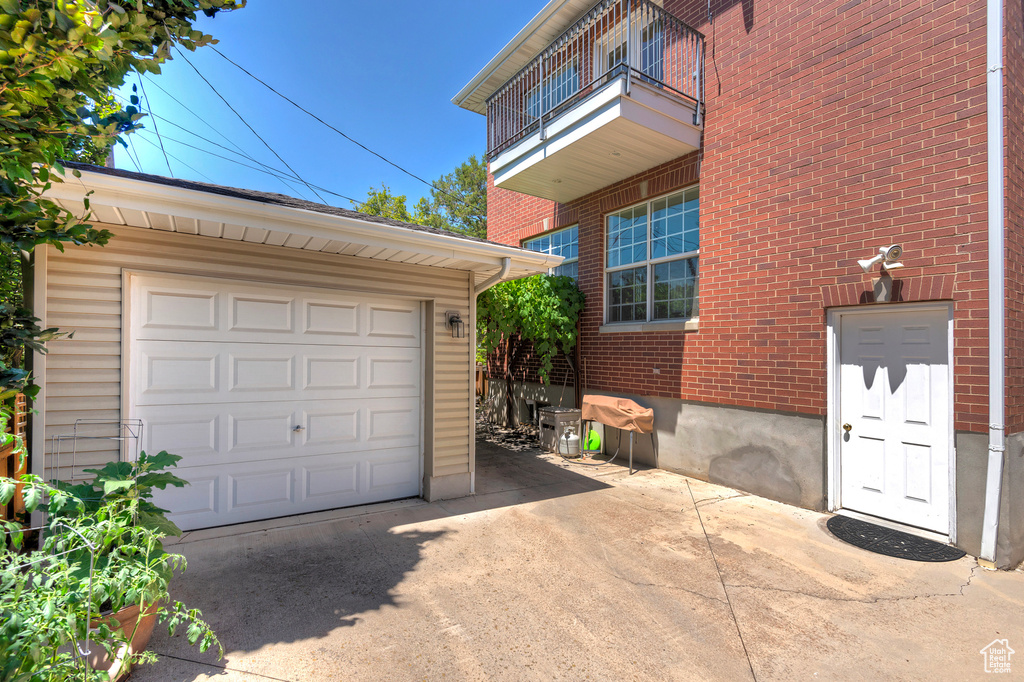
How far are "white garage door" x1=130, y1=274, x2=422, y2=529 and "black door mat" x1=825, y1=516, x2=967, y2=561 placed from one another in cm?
455

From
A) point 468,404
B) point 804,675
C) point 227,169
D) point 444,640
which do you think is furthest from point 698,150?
point 227,169

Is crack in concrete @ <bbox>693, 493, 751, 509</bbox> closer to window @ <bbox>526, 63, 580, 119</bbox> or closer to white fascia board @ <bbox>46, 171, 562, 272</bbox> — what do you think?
white fascia board @ <bbox>46, 171, 562, 272</bbox>

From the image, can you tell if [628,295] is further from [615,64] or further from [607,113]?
[615,64]

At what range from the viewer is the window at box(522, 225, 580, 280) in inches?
348

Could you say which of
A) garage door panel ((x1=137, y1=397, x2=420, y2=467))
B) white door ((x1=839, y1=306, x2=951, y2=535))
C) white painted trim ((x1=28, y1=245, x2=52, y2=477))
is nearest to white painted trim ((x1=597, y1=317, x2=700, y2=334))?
white door ((x1=839, y1=306, x2=951, y2=535))

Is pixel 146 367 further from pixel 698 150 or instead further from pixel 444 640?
pixel 698 150

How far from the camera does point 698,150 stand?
6.55 meters

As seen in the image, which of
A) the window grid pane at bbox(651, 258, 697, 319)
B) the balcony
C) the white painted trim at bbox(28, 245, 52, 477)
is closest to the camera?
the white painted trim at bbox(28, 245, 52, 477)

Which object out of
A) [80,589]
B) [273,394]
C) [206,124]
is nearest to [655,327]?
[273,394]

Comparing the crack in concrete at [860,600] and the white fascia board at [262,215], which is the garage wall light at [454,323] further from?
the crack in concrete at [860,600]

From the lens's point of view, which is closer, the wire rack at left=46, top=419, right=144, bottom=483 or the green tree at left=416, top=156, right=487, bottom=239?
the wire rack at left=46, top=419, right=144, bottom=483

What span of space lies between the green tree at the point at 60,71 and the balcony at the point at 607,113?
4.80 metres

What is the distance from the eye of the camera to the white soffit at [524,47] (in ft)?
26.4

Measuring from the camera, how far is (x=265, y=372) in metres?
4.74
